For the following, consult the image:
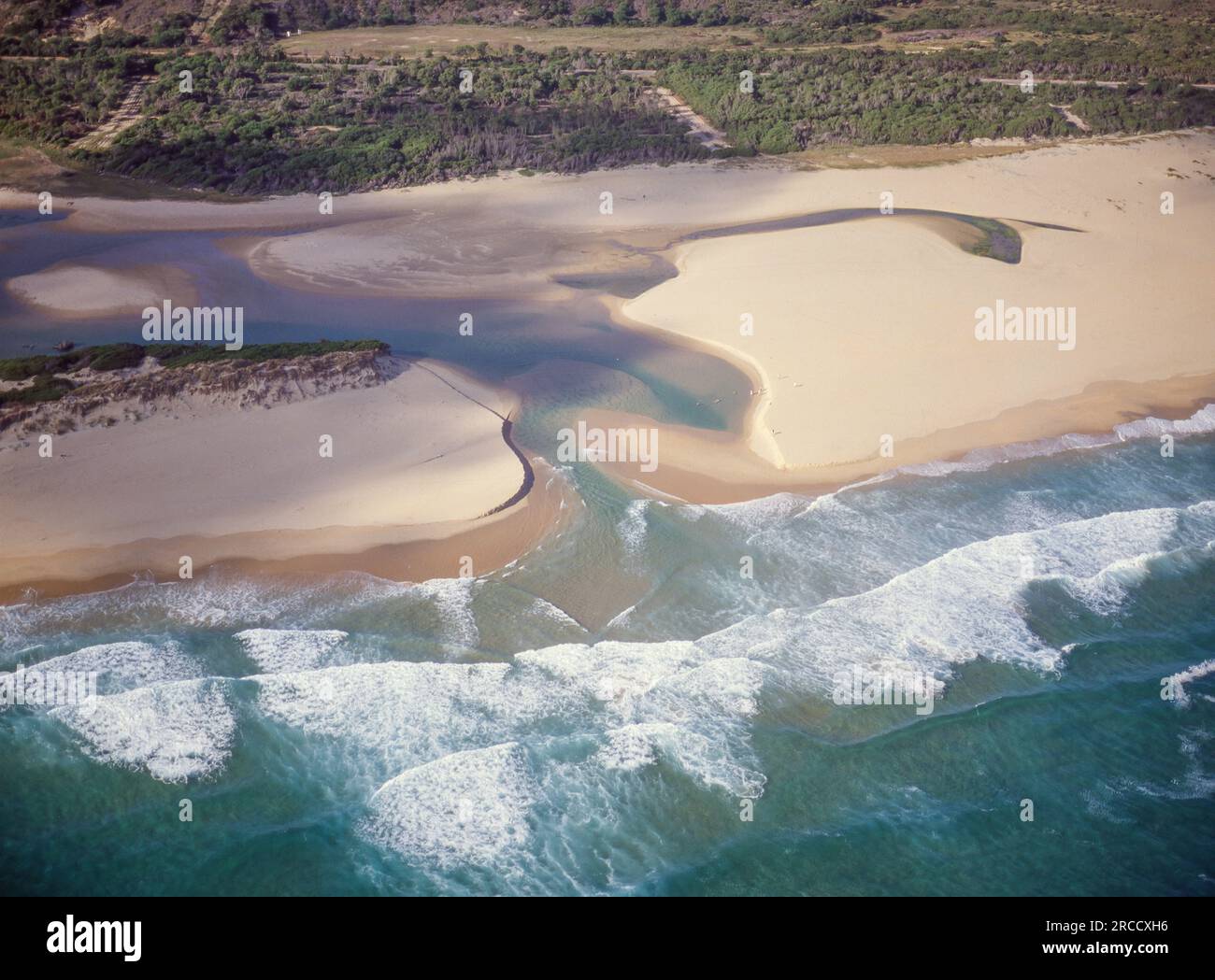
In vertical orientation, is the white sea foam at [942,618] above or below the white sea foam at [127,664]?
above

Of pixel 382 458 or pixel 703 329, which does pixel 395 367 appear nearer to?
pixel 382 458

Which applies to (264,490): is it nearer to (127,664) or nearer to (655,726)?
(127,664)

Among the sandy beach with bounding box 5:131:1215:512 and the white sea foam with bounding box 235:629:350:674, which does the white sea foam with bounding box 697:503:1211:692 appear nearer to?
the sandy beach with bounding box 5:131:1215:512

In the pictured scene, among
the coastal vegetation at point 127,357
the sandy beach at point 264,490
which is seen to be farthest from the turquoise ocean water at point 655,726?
the coastal vegetation at point 127,357

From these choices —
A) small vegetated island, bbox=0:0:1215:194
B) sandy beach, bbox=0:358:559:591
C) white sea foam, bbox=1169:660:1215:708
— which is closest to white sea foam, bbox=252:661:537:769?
sandy beach, bbox=0:358:559:591

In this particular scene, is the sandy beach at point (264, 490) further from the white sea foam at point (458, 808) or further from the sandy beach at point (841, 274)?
the white sea foam at point (458, 808)
